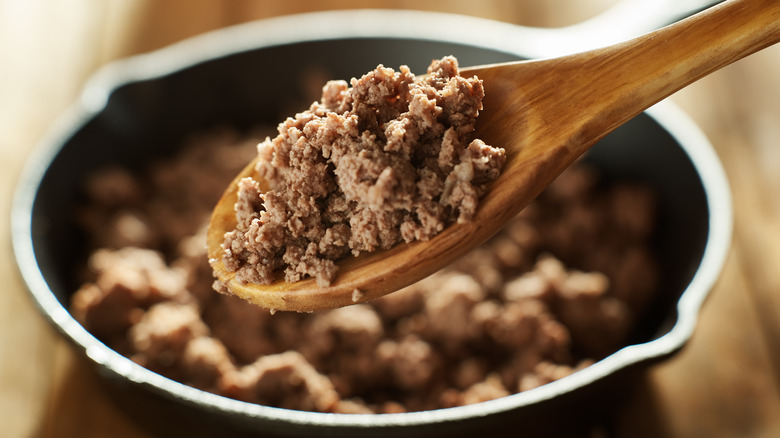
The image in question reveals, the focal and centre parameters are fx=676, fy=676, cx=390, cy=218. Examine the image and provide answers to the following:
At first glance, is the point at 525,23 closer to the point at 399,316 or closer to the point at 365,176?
the point at 399,316

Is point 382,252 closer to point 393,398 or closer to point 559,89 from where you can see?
point 559,89

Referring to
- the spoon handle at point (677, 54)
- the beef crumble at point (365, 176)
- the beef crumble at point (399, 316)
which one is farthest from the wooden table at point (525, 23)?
the spoon handle at point (677, 54)

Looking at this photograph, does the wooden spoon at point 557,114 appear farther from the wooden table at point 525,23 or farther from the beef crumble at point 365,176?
the wooden table at point 525,23

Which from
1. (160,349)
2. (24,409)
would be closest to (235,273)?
(160,349)

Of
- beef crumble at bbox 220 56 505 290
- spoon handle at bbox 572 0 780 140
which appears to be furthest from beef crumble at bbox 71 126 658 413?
spoon handle at bbox 572 0 780 140

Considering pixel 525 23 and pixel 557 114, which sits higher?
pixel 525 23

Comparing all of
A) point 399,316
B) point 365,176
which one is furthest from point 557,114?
point 399,316
